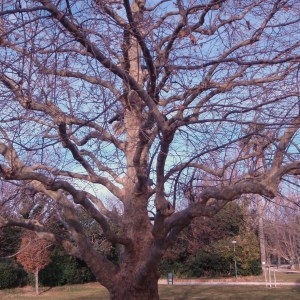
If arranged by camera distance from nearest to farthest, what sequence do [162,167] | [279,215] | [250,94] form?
[250,94] → [162,167] → [279,215]

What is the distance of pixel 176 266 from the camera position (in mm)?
39500

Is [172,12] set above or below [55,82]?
above

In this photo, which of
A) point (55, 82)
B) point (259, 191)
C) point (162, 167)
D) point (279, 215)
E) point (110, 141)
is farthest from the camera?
point (279, 215)

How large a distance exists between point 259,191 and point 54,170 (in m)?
3.41

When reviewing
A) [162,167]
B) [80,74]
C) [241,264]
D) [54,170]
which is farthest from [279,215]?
[241,264]

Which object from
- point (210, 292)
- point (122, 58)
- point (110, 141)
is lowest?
point (210, 292)

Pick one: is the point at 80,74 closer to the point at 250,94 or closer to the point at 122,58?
the point at 122,58

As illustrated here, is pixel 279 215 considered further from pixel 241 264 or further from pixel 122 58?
pixel 241 264

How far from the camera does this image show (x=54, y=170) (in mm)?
7961

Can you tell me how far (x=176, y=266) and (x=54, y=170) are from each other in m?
32.9

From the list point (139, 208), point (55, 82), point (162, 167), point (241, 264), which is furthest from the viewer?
point (241, 264)

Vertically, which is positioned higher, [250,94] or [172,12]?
[172,12]

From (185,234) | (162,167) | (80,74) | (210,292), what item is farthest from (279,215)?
(210,292)

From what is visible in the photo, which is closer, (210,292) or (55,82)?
(55,82)
